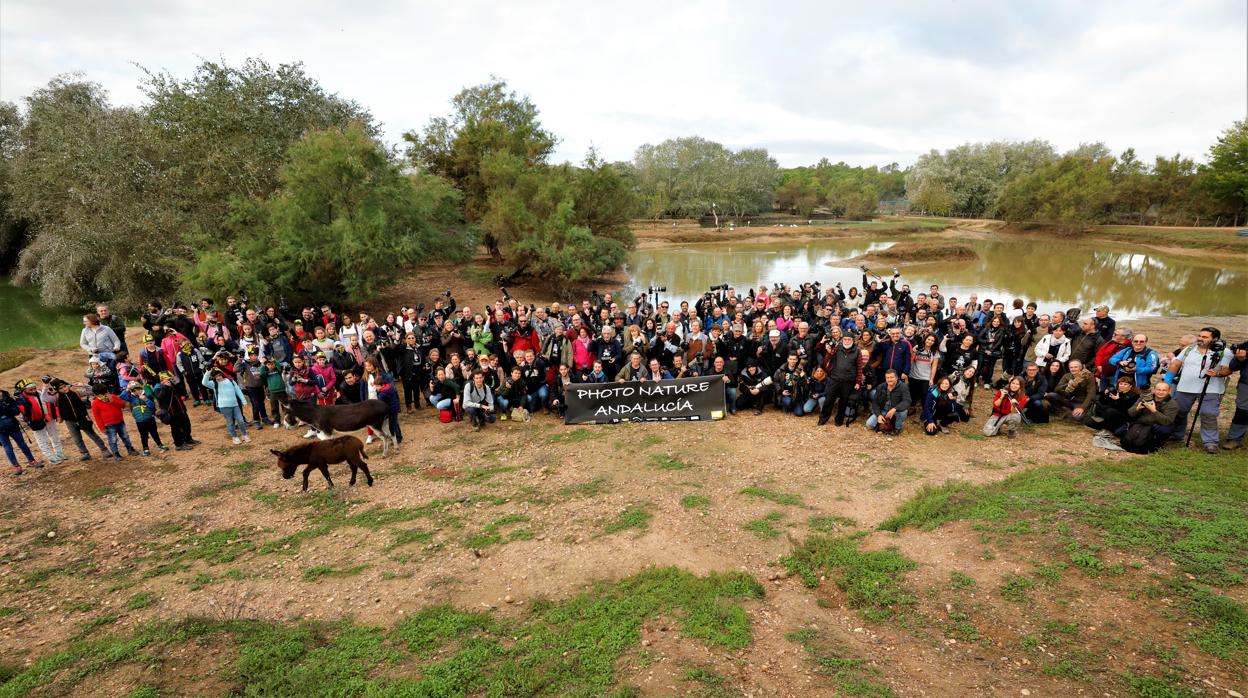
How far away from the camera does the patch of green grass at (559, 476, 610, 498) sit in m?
7.80

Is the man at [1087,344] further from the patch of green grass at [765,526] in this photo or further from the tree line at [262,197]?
the tree line at [262,197]

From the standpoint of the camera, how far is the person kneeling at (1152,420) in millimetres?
8094

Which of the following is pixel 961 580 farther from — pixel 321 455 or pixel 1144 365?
pixel 321 455

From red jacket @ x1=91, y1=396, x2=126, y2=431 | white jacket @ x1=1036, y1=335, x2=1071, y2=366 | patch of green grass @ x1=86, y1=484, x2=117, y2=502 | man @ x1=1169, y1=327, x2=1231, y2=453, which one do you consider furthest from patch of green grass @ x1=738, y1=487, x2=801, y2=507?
red jacket @ x1=91, y1=396, x2=126, y2=431

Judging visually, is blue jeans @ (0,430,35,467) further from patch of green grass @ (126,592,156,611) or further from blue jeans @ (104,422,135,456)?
patch of green grass @ (126,592,156,611)

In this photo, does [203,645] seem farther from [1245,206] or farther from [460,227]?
[1245,206]

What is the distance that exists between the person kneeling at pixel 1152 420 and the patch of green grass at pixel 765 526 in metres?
5.92

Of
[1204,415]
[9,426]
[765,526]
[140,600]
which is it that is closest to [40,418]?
[9,426]

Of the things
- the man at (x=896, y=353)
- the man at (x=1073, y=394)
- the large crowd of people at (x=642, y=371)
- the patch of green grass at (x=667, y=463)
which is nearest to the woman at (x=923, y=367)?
the large crowd of people at (x=642, y=371)

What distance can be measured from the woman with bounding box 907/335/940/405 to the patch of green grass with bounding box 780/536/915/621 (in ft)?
15.8

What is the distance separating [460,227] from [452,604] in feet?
82.3

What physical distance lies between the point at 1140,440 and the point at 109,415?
16.2 meters

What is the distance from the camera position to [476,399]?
34.0 ft

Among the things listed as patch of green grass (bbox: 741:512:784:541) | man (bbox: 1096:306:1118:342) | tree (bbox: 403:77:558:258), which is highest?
tree (bbox: 403:77:558:258)
